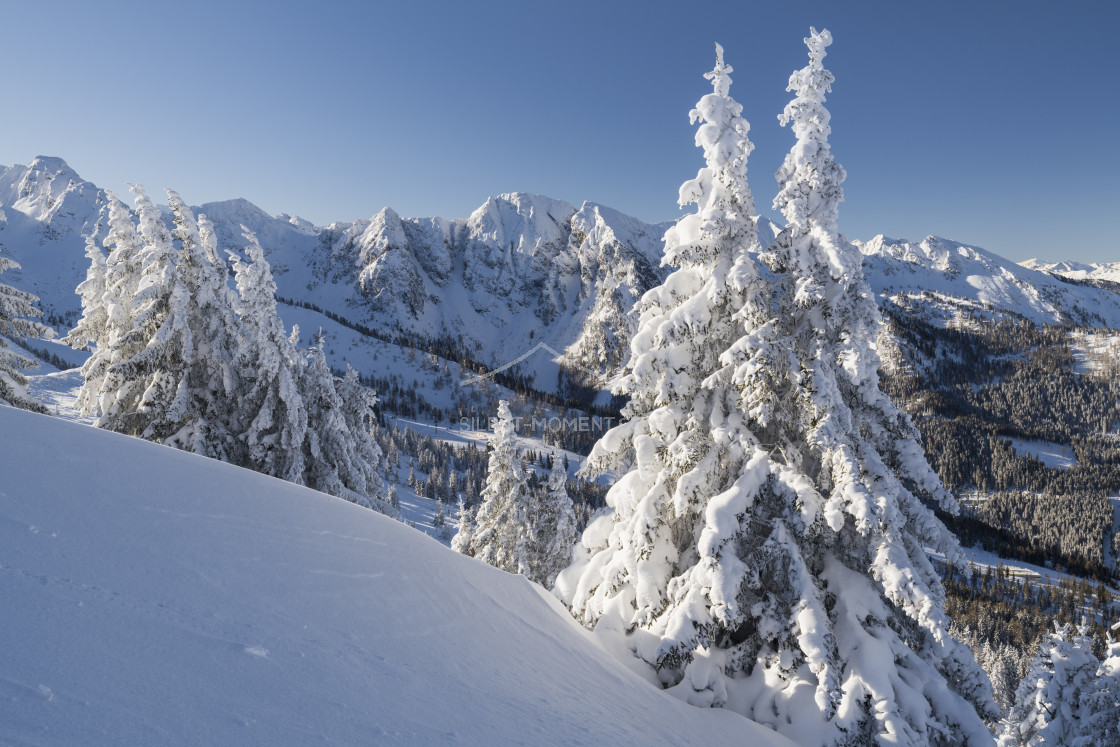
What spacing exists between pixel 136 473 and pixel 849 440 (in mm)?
9336

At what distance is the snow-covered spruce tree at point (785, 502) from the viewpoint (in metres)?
7.08

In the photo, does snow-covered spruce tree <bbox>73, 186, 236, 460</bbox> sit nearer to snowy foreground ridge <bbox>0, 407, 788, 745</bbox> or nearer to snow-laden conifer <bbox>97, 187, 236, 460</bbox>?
snow-laden conifer <bbox>97, 187, 236, 460</bbox>

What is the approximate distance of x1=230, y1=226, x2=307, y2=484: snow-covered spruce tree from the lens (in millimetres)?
17094

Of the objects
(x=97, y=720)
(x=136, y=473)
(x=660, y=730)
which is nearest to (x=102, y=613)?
(x=97, y=720)

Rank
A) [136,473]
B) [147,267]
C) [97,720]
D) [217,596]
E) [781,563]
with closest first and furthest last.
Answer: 1. [97,720]
2. [217,596]
3. [136,473]
4. [781,563]
5. [147,267]

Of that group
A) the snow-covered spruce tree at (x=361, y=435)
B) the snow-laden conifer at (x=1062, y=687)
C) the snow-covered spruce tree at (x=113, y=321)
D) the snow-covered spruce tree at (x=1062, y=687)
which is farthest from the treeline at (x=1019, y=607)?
the snow-covered spruce tree at (x=113, y=321)

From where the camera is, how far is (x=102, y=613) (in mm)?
3125

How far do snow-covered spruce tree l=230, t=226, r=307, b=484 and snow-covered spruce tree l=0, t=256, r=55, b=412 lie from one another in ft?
16.7

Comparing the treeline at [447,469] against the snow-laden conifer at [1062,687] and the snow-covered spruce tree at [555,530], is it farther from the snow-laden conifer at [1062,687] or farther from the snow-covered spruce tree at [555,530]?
the snow-laden conifer at [1062,687]

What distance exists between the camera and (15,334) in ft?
51.7

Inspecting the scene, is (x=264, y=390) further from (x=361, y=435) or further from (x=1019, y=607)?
(x=1019, y=607)

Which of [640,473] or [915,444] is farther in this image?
[640,473]

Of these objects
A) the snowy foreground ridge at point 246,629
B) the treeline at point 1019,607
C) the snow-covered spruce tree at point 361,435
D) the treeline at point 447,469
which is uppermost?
the snowy foreground ridge at point 246,629

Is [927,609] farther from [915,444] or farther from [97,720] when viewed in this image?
[97,720]
